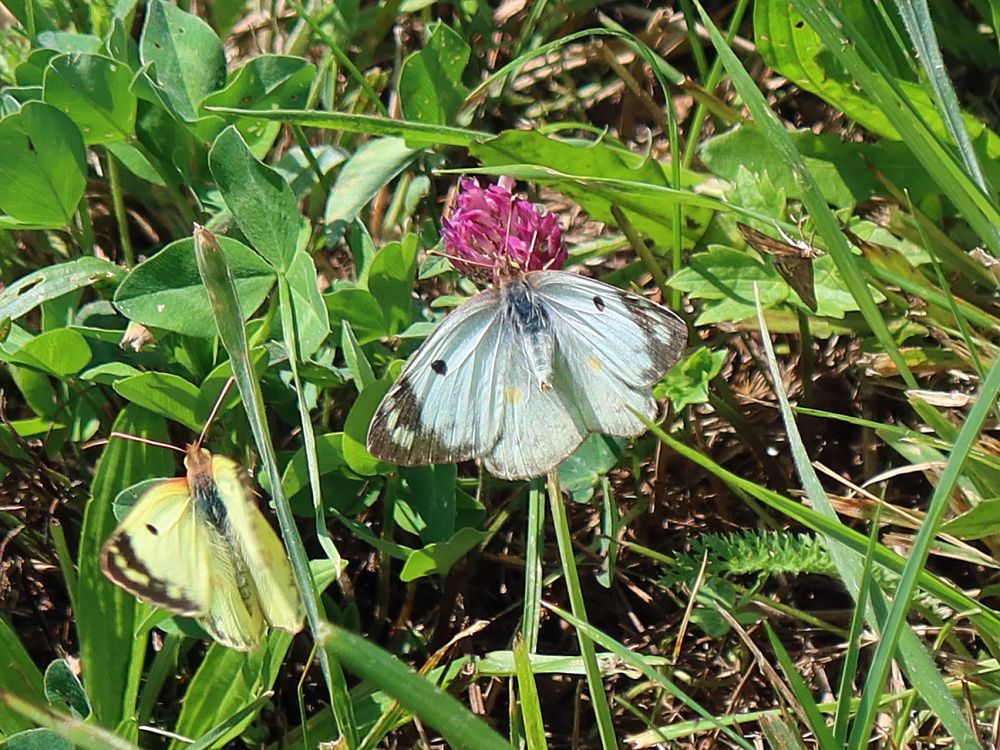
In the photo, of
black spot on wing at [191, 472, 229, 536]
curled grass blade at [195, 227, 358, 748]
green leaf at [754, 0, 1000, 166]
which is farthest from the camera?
green leaf at [754, 0, 1000, 166]

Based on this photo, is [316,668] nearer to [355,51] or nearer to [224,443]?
[224,443]

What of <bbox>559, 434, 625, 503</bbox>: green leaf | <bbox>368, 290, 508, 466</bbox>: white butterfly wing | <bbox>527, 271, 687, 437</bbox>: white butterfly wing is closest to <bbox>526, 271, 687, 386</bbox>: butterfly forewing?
<bbox>527, 271, 687, 437</bbox>: white butterfly wing

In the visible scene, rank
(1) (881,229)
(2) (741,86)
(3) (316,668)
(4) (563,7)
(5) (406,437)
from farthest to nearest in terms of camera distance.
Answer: (4) (563,7), (1) (881,229), (3) (316,668), (5) (406,437), (2) (741,86)

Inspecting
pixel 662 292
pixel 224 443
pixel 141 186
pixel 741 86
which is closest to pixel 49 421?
pixel 224 443

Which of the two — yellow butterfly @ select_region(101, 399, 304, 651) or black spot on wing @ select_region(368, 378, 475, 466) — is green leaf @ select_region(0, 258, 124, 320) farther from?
black spot on wing @ select_region(368, 378, 475, 466)

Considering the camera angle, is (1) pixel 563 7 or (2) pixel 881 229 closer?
(2) pixel 881 229

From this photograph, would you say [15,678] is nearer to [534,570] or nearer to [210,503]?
[210,503]

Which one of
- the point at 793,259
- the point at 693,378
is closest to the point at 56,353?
the point at 693,378

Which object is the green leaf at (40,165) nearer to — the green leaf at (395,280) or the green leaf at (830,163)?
the green leaf at (395,280)
